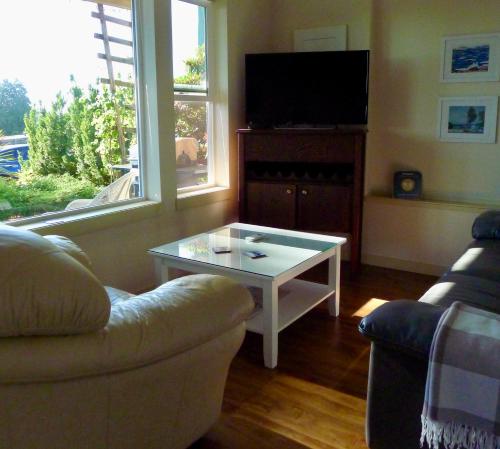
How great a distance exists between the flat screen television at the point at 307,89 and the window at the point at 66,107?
107 cm

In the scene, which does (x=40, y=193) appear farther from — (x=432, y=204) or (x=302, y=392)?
(x=432, y=204)

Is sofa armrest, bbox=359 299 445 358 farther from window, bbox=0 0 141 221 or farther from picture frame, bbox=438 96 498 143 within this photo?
picture frame, bbox=438 96 498 143

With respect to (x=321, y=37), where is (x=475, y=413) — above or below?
below

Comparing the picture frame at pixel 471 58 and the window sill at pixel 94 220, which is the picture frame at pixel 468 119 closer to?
the picture frame at pixel 471 58

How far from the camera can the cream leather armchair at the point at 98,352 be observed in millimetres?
1162

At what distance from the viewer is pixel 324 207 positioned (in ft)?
12.8

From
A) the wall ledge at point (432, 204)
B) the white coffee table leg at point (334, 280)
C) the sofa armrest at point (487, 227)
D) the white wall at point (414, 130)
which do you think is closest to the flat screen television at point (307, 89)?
the white wall at point (414, 130)

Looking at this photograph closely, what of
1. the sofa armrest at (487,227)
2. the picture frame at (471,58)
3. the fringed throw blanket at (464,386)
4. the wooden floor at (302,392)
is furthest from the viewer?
the picture frame at (471,58)

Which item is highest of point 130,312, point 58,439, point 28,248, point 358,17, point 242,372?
point 358,17

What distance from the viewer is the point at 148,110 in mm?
3463

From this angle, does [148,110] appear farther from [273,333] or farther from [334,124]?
[273,333]

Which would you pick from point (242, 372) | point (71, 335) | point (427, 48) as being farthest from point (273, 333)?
point (427, 48)

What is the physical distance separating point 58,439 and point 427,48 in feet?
11.9

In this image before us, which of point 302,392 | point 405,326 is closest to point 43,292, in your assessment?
point 405,326
